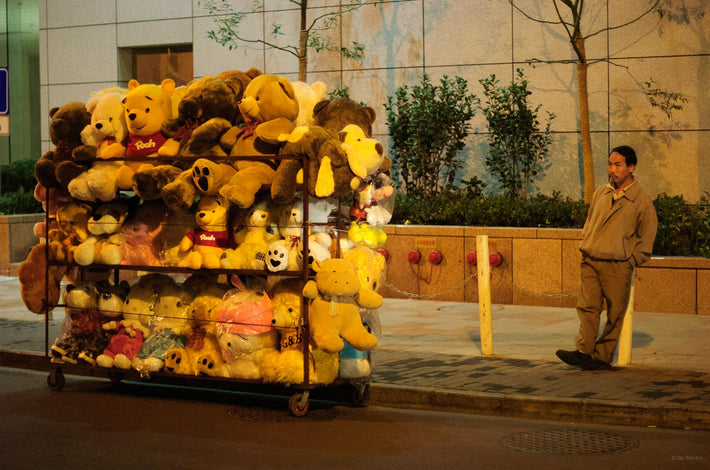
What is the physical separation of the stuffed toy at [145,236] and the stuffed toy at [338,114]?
1.62 metres

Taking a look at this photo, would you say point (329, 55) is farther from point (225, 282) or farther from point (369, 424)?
point (369, 424)

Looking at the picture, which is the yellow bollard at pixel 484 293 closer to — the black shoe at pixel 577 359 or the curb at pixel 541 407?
the black shoe at pixel 577 359

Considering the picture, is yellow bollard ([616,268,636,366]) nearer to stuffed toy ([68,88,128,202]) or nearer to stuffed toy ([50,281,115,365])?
stuffed toy ([50,281,115,365])

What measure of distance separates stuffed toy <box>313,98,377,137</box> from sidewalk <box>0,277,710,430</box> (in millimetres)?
1697

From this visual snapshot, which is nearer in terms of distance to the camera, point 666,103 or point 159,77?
point 666,103

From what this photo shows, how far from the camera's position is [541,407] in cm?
791

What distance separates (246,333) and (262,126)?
5.44 feet

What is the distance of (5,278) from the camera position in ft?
56.8

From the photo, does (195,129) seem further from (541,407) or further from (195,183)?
(541,407)

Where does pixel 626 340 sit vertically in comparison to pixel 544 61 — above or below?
below

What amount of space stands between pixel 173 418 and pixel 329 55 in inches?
449

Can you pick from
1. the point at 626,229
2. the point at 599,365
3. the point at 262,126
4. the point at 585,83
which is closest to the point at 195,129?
the point at 262,126

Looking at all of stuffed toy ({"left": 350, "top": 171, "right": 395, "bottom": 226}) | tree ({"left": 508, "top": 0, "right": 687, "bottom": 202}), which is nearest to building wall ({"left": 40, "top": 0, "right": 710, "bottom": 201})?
tree ({"left": 508, "top": 0, "right": 687, "bottom": 202})

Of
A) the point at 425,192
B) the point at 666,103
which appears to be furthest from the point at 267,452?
the point at 666,103
